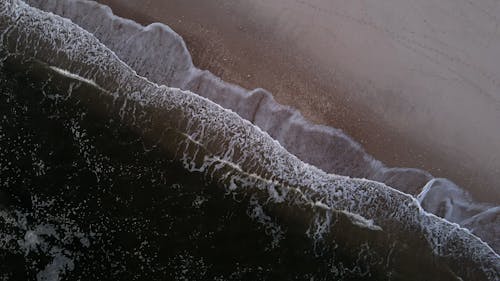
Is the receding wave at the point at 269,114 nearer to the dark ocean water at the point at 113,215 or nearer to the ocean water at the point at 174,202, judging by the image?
the ocean water at the point at 174,202

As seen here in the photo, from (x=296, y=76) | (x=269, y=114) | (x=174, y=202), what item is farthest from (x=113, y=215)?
(x=296, y=76)

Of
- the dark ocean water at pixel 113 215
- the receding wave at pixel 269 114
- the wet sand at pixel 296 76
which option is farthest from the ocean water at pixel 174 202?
the wet sand at pixel 296 76

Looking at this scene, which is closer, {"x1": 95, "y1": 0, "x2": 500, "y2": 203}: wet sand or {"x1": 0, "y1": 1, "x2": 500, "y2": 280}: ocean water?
{"x1": 0, "y1": 1, "x2": 500, "y2": 280}: ocean water

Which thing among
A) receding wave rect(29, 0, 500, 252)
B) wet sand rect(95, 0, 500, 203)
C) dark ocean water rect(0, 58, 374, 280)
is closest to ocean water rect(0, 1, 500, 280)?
dark ocean water rect(0, 58, 374, 280)

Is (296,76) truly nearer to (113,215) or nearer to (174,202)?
(174,202)

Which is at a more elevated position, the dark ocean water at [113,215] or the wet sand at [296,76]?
the wet sand at [296,76]

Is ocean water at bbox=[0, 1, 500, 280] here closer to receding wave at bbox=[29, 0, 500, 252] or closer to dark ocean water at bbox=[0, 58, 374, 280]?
dark ocean water at bbox=[0, 58, 374, 280]
